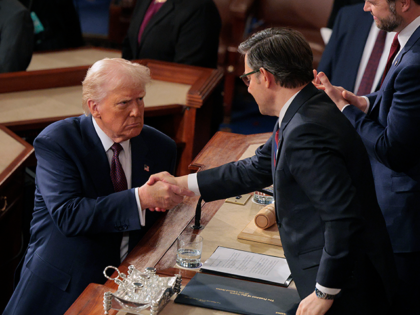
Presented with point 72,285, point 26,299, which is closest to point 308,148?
point 72,285

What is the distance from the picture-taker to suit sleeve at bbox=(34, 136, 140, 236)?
2.10 meters

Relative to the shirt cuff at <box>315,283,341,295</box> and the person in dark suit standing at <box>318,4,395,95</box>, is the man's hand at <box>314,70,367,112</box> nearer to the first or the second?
the shirt cuff at <box>315,283,341,295</box>

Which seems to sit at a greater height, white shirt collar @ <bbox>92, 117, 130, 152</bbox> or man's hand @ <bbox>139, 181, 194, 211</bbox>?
white shirt collar @ <bbox>92, 117, 130, 152</bbox>

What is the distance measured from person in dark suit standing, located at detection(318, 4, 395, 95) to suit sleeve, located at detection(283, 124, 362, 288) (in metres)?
2.23

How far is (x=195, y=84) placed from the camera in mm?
3770

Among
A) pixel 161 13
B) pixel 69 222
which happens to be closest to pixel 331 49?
pixel 161 13

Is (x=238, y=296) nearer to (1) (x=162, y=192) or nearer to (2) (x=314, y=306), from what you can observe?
(2) (x=314, y=306)

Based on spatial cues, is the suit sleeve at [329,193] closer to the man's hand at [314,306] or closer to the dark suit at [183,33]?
the man's hand at [314,306]

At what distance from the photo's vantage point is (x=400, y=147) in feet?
6.51

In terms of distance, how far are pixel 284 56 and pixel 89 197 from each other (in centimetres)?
103

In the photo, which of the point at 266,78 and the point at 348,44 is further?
the point at 348,44

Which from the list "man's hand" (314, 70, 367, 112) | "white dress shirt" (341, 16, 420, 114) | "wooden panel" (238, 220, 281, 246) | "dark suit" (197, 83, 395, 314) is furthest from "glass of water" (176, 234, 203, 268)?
"white dress shirt" (341, 16, 420, 114)

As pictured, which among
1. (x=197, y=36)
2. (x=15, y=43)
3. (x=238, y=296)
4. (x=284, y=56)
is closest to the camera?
(x=284, y=56)

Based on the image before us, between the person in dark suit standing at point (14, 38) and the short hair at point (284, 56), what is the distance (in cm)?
296
